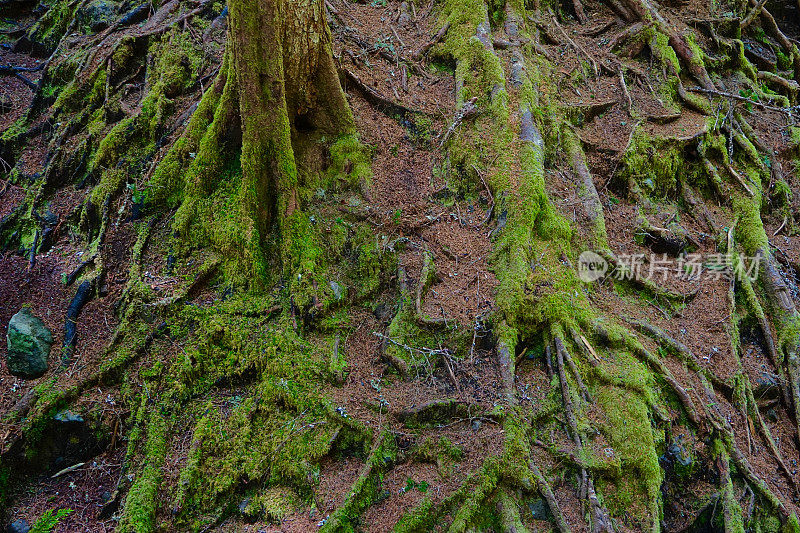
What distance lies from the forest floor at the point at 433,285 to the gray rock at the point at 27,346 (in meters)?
0.09

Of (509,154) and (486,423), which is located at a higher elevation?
(509,154)

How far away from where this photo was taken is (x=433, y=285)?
4.64 metres

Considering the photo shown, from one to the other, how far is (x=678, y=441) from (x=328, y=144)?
4235 mm

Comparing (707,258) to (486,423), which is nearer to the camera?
(486,423)

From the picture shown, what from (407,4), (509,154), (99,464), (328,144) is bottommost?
(99,464)

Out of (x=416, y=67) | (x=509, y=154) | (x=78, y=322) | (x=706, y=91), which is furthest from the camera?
(x=706, y=91)

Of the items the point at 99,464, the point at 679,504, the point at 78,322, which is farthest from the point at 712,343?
the point at 78,322

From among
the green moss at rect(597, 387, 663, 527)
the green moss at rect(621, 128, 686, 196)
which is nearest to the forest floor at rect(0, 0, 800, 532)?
the green moss at rect(621, 128, 686, 196)

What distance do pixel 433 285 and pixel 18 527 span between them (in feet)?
12.2

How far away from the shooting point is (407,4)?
7160 mm

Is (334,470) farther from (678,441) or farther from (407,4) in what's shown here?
(407,4)

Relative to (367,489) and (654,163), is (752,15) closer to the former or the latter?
(654,163)

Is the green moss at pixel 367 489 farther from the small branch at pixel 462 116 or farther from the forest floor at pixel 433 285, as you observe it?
the small branch at pixel 462 116

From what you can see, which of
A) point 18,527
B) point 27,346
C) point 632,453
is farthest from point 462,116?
point 18,527
